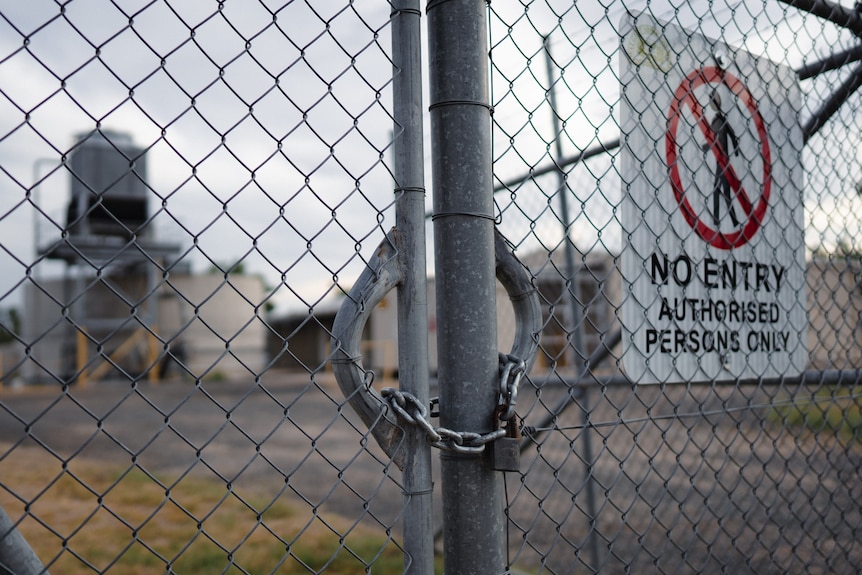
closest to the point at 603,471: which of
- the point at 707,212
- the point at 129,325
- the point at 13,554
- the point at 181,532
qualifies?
the point at 181,532

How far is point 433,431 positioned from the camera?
141 cm

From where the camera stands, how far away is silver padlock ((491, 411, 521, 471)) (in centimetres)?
146

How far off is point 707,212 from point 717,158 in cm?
18

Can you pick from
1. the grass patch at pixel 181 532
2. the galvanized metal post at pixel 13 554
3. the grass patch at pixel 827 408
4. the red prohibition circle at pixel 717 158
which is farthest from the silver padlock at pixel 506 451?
the grass patch at pixel 181 532

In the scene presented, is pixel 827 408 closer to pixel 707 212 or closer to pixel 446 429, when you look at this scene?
pixel 707 212

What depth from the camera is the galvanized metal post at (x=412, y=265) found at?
1446 millimetres

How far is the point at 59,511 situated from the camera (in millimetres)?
5582

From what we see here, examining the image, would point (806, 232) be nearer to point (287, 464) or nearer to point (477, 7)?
point (477, 7)

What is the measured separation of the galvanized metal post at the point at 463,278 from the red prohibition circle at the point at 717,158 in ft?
2.71

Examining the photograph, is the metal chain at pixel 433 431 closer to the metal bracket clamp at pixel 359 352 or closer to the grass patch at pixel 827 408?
the metal bracket clamp at pixel 359 352

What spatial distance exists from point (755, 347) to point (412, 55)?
1.49 m

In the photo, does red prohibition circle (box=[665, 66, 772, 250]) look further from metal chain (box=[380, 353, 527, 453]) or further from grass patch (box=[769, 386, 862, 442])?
metal chain (box=[380, 353, 527, 453])

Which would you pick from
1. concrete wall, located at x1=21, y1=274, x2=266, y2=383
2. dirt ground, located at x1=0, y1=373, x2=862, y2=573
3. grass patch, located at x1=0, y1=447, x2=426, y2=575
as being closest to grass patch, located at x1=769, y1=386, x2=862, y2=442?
dirt ground, located at x1=0, y1=373, x2=862, y2=573

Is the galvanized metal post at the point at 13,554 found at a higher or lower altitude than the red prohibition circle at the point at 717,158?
lower
